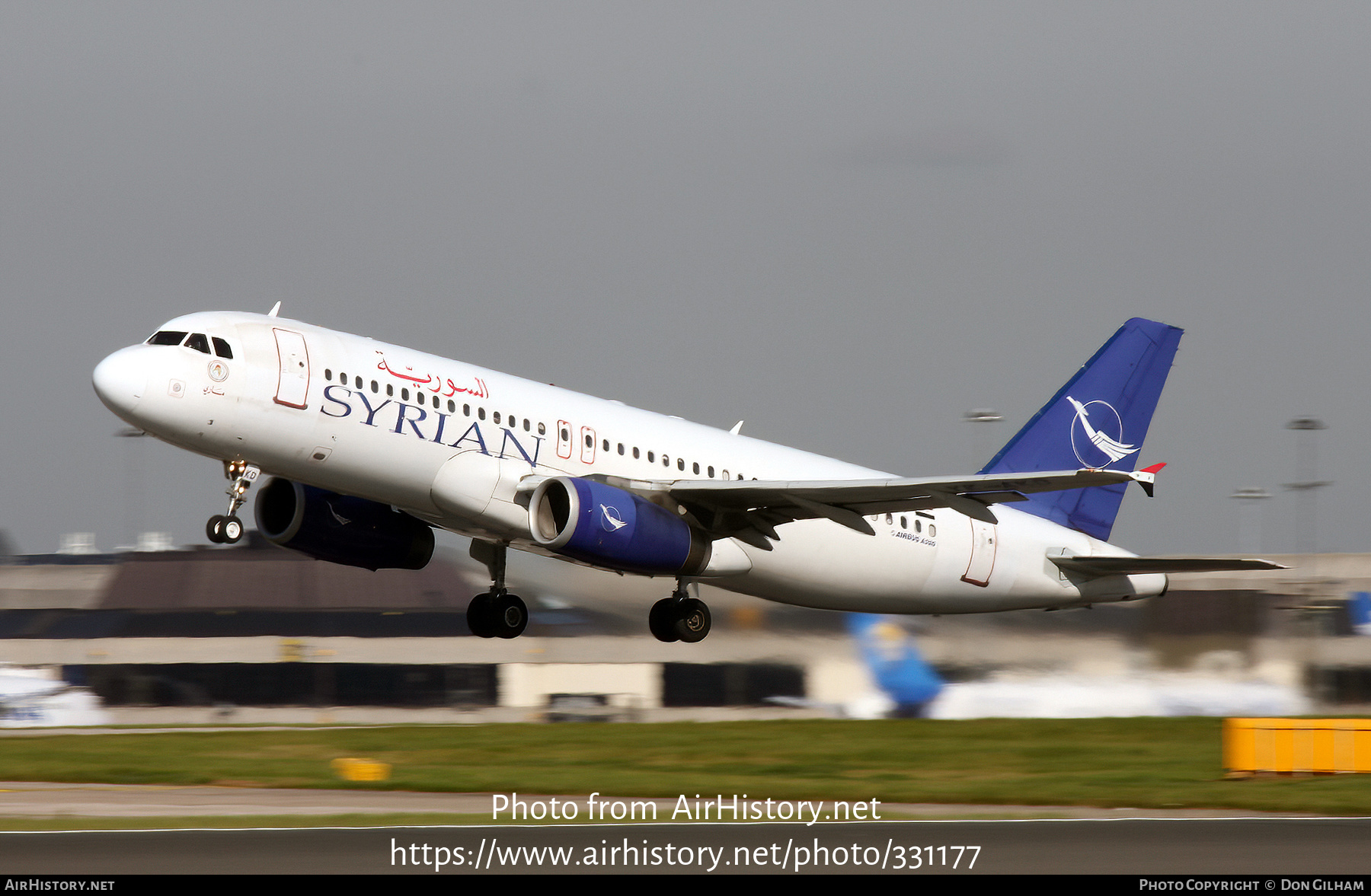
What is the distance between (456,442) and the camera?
89.6 ft

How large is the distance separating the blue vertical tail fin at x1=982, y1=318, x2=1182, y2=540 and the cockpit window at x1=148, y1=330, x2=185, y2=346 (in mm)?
18960

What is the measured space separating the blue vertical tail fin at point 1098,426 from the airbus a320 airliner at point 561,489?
1004mm

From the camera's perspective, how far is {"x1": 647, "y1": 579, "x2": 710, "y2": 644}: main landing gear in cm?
3081

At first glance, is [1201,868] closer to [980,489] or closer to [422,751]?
[980,489]

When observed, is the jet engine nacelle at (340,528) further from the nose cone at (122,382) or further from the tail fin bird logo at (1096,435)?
the tail fin bird logo at (1096,435)

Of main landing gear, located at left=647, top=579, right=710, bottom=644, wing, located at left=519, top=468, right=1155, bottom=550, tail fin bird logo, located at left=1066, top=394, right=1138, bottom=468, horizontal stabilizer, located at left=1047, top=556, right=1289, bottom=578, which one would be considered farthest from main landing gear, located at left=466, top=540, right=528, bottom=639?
tail fin bird logo, located at left=1066, top=394, right=1138, bottom=468

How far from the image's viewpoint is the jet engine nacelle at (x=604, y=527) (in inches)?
1065

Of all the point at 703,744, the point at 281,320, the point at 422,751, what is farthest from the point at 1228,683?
the point at 281,320

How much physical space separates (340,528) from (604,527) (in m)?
6.04

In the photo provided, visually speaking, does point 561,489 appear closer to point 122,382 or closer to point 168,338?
point 168,338

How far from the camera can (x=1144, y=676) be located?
4316 centimetres

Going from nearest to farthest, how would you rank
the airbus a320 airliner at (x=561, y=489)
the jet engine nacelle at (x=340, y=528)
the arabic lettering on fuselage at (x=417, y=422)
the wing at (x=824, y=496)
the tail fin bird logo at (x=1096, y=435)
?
the airbus a320 airliner at (x=561, y=489), the arabic lettering on fuselage at (x=417, y=422), the wing at (x=824, y=496), the jet engine nacelle at (x=340, y=528), the tail fin bird logo at (x=1096, y=435)

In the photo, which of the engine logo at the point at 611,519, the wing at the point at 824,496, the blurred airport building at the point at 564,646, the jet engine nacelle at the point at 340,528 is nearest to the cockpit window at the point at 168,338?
the jet engine nacelle at the point at 340,528

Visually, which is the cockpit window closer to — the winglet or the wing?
the wing
